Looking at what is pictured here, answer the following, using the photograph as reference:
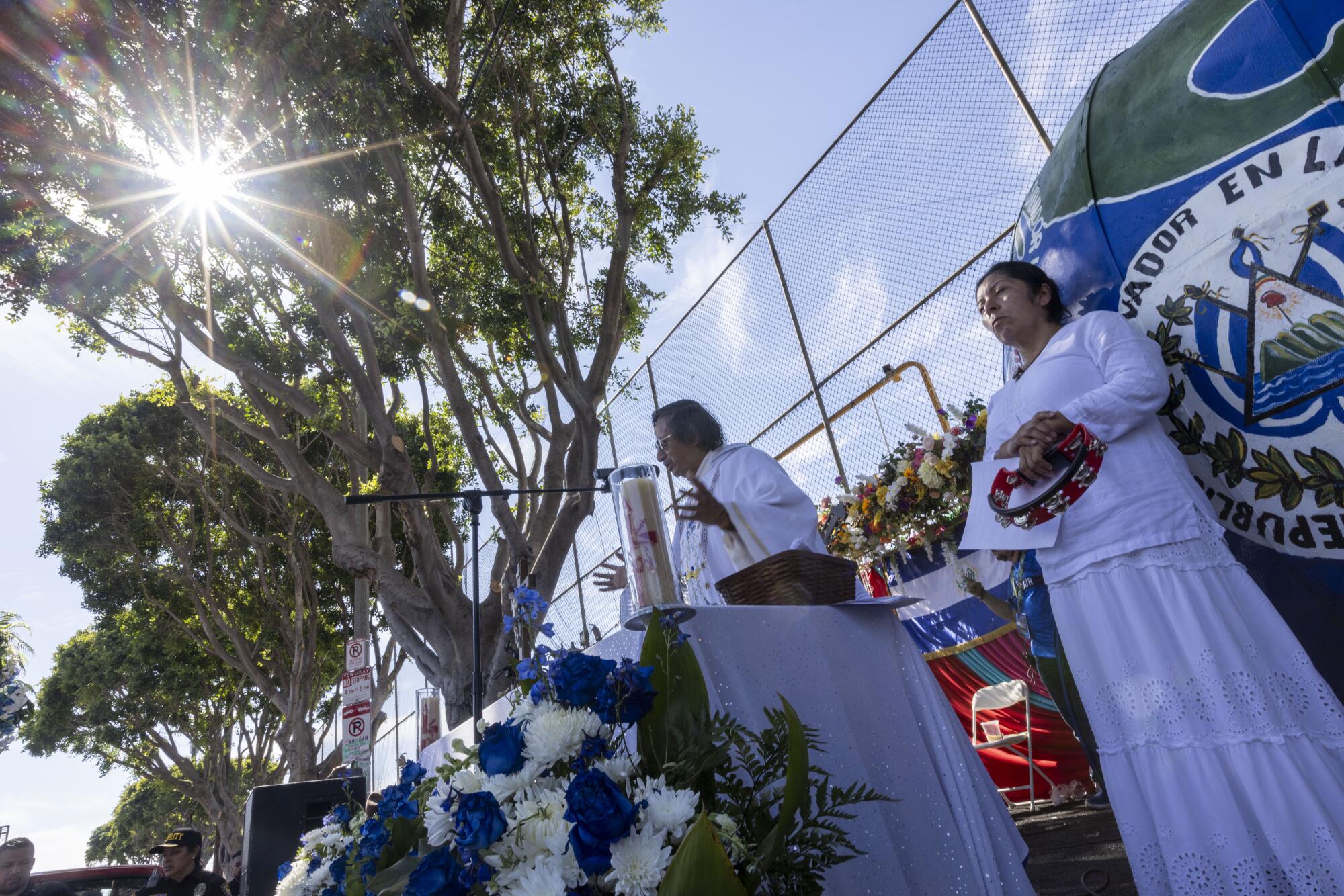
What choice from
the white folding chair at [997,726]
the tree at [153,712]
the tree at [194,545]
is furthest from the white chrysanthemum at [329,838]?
the tree at [153,712]

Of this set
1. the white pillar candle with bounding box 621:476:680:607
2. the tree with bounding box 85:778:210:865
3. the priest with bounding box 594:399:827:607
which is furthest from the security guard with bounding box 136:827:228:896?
the tree with bounding box 85:778:210:865

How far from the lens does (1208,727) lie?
5.79 ft

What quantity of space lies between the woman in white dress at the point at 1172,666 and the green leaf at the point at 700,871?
4.49 ft

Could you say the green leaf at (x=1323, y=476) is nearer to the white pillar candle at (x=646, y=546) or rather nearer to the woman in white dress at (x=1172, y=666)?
the woman in white dress at (x=1172, y=666)

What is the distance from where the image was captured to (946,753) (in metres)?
2.05

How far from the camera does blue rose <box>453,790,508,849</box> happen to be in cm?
108

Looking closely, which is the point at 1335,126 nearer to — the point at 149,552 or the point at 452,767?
the point at 452,767

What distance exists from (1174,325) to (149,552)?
17299 mm

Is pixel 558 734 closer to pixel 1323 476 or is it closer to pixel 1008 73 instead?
pixel 1323 476

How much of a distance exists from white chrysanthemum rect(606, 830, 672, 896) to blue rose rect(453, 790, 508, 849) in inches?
6.7

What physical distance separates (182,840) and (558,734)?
7002 millimetres

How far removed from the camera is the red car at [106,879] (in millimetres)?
7371

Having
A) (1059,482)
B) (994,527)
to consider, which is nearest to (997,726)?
(994,527)

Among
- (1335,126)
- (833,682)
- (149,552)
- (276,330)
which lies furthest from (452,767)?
(149,552)
